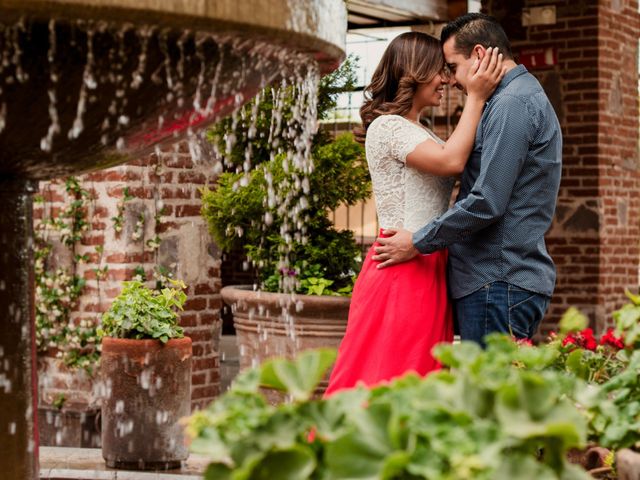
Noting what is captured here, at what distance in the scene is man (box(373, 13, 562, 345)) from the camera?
9.79 feet

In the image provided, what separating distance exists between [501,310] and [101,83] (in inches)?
54.4

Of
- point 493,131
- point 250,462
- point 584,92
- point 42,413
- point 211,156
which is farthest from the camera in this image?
point 584,92

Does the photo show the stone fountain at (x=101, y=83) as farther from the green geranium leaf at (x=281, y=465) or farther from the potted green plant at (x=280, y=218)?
the potted green plant at (x=280, y=218)

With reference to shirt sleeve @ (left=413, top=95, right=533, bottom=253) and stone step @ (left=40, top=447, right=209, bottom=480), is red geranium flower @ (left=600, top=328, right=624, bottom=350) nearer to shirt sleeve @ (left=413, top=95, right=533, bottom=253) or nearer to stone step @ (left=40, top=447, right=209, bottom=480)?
shirt sleeve @ (left=413, top=95, right=533, bottom=253)

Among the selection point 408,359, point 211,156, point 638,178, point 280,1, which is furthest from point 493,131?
point 638,178

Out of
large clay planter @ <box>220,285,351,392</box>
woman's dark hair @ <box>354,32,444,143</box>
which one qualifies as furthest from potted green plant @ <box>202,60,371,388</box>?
woman's dark hair @ <box>354,32,444,143</box>

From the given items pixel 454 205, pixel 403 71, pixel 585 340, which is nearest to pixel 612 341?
pixel 585 340

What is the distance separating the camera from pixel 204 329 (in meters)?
6.01

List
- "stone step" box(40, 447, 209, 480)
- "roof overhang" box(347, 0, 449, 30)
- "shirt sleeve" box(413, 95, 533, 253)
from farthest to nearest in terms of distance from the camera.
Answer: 1. "roof overhang" box(347, 0, 449, 30)
2. "stone step" box(40, 447, 209, 480)
3. "shirt sleeve" box(413, 95, 533, 253)

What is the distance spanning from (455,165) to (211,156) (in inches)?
118

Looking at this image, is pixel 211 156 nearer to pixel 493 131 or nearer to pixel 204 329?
pixel 204 329

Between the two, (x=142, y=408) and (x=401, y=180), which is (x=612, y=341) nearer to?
(x=401, y=180)

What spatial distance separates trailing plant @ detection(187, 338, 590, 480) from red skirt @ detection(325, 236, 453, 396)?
183 cm

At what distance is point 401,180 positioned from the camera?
337 centimetres
